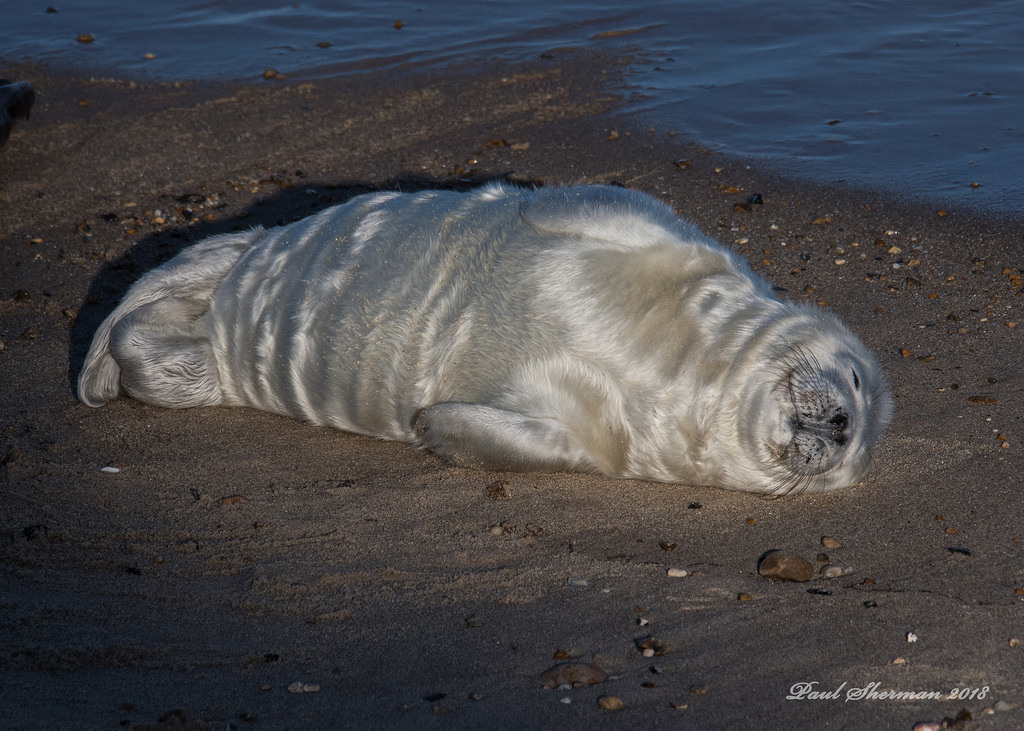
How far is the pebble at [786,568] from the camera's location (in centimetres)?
326

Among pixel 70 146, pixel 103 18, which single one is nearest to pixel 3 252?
pixel 70 146

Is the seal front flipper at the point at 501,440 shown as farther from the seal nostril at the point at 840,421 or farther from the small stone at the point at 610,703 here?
the small stone at the point at 610,703

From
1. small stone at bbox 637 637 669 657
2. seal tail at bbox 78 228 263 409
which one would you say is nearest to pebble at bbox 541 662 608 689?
small stone at bbox 637 637 669 657

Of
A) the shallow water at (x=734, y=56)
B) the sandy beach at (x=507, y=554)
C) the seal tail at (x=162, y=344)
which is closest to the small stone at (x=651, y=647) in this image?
the sandy beach at (x=507, y=554)

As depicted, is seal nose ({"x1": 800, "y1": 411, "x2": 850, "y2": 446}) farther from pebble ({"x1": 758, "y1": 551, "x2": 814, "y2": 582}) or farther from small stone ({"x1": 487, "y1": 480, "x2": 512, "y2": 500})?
small stone ({"x1": 487, "y1": 480, "x2": 512, "y2": 500})

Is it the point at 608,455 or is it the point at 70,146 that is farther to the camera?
the point at 70,146

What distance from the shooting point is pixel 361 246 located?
419cm

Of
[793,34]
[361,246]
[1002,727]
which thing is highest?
[793,34]

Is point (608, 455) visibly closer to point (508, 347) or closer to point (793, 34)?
point (508, 347)

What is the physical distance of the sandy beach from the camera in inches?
106

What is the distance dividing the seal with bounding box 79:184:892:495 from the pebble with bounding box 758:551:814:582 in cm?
40

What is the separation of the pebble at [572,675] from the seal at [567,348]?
3.32 ft

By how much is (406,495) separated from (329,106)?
4972 millimetres

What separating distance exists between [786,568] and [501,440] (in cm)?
99
